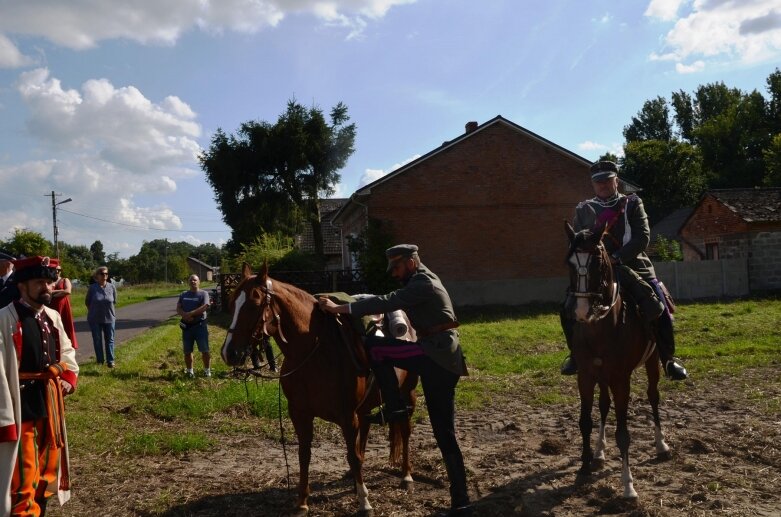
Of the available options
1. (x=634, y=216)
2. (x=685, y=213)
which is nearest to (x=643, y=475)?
(x=634, y=216)

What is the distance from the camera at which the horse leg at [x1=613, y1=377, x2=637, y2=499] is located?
5383 mm

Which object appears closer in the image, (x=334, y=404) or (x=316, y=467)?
(x=334, y=404)

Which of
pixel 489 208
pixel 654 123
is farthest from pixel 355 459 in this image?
pixel 654 123

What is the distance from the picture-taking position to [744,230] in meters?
28.7

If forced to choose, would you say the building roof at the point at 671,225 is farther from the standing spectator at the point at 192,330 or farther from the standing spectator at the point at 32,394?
the standing spectator at the point at 32,394

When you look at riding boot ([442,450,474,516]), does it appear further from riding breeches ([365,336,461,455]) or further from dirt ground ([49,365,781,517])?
dirt ground ([49,365,781,517])

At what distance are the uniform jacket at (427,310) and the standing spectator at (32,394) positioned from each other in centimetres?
238

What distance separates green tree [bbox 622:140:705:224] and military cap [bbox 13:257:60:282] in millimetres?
48745

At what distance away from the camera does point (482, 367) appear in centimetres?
1238

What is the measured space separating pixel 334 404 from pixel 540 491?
209 centimetres

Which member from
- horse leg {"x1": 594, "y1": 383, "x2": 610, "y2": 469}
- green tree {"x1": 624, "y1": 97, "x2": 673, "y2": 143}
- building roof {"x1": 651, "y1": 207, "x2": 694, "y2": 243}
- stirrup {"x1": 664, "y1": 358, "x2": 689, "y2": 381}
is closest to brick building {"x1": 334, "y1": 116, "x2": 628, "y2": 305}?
stirrup {"x1": 664, "y1": 358, "x2": 689, "y2": 381}

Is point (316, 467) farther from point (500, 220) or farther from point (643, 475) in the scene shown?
point (500, 220)

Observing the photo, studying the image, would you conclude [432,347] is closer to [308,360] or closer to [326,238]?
[308,360]

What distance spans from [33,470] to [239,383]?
20.3 ft
